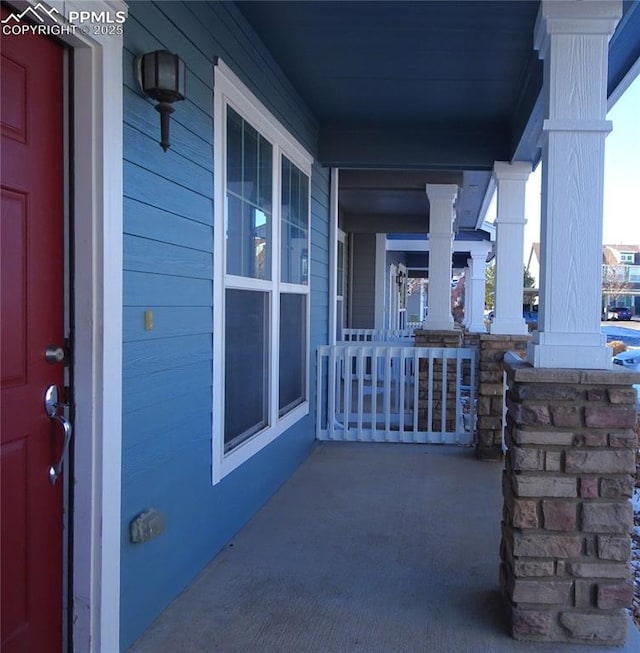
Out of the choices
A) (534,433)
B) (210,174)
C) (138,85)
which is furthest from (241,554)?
(138,85)

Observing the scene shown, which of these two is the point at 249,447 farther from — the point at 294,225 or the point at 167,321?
the point at 294,225

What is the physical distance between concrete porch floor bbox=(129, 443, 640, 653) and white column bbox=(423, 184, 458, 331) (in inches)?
127

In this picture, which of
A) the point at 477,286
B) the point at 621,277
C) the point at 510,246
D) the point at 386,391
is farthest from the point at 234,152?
the point at 621,277

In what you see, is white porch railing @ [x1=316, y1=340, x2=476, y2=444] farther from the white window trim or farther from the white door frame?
the white door frame

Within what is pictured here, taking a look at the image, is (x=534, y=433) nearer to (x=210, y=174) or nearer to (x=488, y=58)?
(x=210, y=174)

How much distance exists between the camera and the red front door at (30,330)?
1850 mm

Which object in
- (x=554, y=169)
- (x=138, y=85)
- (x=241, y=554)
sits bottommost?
(x=241, y=554)

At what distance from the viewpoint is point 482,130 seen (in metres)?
5.73

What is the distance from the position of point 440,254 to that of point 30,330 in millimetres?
6701

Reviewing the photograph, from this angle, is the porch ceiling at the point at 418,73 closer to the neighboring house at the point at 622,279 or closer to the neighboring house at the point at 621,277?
the neighboring house at the point at 621,277

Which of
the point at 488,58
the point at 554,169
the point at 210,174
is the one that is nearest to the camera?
the point at 554,169

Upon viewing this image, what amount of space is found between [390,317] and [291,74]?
1215cm

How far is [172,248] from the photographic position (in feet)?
8.95

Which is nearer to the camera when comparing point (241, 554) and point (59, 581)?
point (59, 581)
